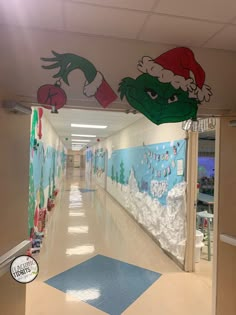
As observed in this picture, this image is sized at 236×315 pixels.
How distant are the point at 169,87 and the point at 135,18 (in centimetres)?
65

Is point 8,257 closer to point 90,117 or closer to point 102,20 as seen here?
point 102,20

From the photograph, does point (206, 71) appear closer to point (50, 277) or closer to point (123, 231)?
point (50, 277)

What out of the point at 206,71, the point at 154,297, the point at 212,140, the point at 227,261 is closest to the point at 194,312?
the point at 154,297

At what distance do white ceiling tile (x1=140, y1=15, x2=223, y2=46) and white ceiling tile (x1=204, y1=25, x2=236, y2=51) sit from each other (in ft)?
0.23

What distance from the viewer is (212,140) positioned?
8336 mm

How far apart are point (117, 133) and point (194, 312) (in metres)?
7.00

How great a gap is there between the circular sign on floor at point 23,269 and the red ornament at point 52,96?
1172 mm

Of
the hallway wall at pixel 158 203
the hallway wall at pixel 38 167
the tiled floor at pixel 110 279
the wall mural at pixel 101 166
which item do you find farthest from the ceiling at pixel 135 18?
the wall mural at pixel 101 166

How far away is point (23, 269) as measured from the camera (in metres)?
1.68

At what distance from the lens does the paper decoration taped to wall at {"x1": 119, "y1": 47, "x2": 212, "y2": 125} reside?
80.9 inches

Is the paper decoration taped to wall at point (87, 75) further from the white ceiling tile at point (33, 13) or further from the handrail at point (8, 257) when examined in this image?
the handrail at point (8, 257)

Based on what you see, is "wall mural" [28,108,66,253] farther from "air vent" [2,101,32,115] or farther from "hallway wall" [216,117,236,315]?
"hallway wall" [216,117,236,315]

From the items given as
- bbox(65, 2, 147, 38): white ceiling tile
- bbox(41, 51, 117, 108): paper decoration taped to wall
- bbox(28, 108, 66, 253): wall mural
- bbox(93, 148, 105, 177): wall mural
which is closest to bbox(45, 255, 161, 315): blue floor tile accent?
bbox(28, 108, 66, 253): wall mural

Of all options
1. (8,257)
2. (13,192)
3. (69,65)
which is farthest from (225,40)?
(8,257)
